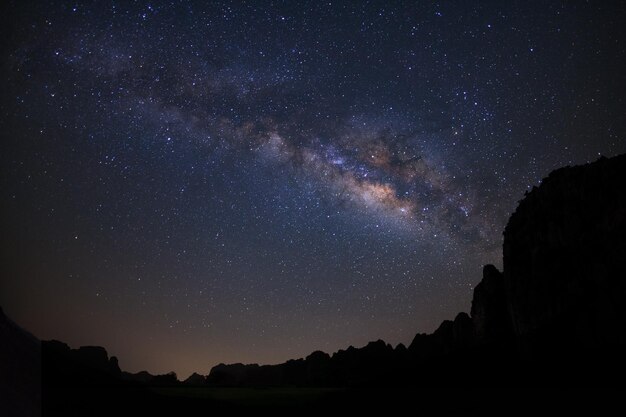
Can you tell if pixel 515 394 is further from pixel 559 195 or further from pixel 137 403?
pixel 559 195

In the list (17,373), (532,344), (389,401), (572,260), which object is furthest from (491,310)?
(17,373)

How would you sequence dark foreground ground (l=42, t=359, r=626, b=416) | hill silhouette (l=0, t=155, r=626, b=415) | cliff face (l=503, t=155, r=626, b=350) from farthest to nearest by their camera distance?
cliff face (l=503, t=155, r=626, b=350), hill silhouette (l=0, t=155, r=626, b=415), dark foreground ground (l=42, t=359, r=626, b=416)

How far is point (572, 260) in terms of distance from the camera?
132 feet

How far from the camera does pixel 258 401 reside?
27.0m

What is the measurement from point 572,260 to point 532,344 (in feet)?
34.2

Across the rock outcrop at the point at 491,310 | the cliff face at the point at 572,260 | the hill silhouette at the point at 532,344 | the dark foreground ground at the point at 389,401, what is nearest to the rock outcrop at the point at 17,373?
the hill silhouette at the point at 532,344

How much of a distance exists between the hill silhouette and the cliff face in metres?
0.11

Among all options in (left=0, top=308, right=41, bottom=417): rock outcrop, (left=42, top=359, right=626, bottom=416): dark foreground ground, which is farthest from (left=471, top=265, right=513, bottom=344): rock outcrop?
(left=0, top=308, right=41, bottom=417): rock outcrop

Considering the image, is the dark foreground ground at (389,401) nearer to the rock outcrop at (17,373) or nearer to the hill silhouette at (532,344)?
the hill silhouette at (532,344)

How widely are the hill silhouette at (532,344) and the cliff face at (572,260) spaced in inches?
4.3

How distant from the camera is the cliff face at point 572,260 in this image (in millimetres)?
35656

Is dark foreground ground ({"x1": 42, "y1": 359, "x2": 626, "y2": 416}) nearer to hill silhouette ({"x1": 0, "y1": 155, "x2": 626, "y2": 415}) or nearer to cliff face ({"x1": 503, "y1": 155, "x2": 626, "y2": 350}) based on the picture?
hill silhouette ({"x1": 0, "y1": 155, "x2": 626, "y2": 415})

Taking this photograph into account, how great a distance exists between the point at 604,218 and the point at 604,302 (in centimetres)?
848

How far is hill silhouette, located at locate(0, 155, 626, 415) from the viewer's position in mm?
20188
